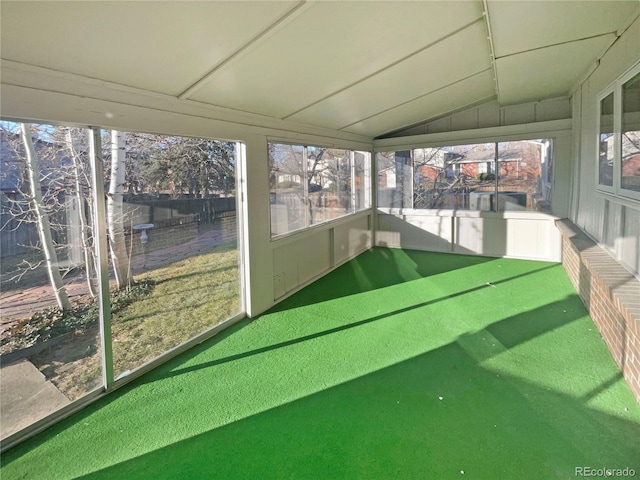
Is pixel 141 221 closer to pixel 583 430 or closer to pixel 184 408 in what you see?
pixel 184 408

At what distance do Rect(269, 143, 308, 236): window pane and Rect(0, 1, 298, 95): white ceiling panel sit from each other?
1.84 metres

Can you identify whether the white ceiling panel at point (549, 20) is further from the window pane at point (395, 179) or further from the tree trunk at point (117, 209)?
the window pane at point (395, 179)

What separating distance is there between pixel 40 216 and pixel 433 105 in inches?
197

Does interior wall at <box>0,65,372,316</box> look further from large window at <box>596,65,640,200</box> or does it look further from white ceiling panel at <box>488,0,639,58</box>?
large window at <box>596,65,640,200</box>

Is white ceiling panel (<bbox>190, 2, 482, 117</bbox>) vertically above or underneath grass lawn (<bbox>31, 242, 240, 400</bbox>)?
above

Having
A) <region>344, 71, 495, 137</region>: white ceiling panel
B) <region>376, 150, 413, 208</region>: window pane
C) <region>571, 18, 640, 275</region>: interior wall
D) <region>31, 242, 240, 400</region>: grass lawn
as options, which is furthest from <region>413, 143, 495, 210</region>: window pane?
<region>31, 242, 240, 400</region>: grass lawn

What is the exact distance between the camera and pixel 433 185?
23.2 feet

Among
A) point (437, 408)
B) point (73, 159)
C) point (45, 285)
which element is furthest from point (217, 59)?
point (437, 408)

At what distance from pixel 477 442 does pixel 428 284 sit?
9.98 ft

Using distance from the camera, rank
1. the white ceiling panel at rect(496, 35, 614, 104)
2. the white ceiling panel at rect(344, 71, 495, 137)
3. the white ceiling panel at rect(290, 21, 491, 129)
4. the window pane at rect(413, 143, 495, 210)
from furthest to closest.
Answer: the window pane at rect(413, 143, 495, 210)
the white ceiling panel at rect(344, 71, 495, 137)
the white ceiling panel at rect(496, 35, 614, 104)
the white ceiling panel at rect(290, 21, 491, 129)

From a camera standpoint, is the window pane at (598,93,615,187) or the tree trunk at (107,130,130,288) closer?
the tree trunk at (107,130,130,288)

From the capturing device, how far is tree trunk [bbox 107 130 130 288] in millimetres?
2643

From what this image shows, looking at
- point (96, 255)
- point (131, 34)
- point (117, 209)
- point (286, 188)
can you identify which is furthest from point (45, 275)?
point (286, 188)

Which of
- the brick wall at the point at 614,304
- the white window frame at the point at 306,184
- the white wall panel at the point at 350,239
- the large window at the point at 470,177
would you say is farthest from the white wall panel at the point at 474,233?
the brick wall at the point at 614,304
